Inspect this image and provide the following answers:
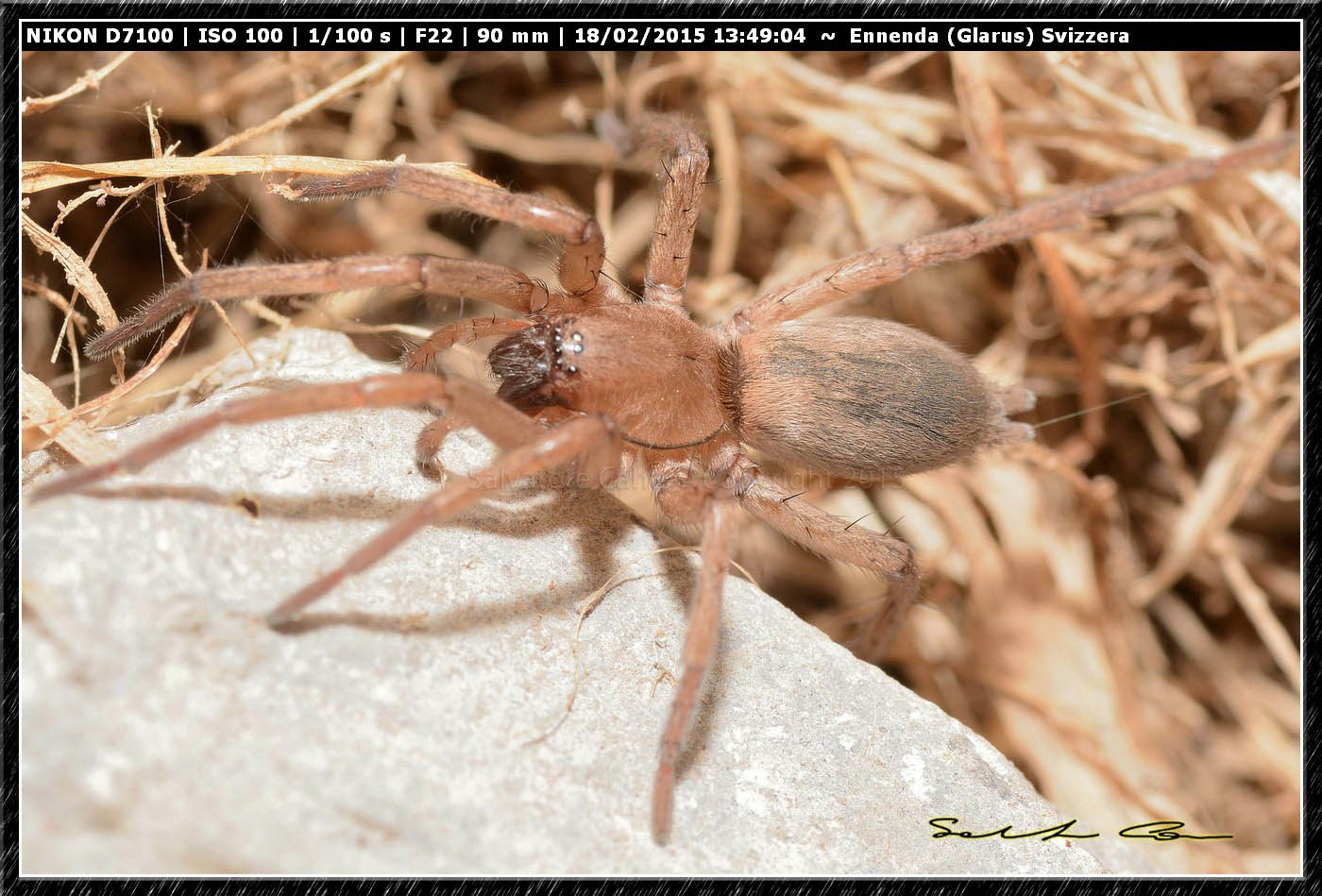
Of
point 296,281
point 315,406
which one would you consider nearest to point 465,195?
point 296,281

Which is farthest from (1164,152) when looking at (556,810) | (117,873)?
(117,873)

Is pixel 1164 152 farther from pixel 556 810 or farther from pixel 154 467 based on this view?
pixel 154 467

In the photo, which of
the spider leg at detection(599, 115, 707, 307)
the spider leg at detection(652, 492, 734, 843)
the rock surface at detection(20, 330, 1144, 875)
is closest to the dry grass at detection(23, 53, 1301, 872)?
the spider leg at detection(599, 115, 707, 307)

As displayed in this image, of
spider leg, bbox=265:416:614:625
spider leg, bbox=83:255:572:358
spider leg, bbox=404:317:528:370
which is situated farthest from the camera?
spider leg, bbox=404:317:528:370

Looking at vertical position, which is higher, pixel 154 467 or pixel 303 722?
pixel 154 467

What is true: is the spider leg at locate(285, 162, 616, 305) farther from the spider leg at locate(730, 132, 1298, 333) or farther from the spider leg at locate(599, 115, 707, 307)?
the spider leg at locate(730, 132, 1298, 333)

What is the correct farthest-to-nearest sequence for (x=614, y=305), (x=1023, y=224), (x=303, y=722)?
1. (x=614, y=305)
2. (x=1023, y=224)
3. (x=303, y=722)

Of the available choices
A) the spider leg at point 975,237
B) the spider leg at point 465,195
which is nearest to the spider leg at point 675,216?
the spider leg at point 975,237
